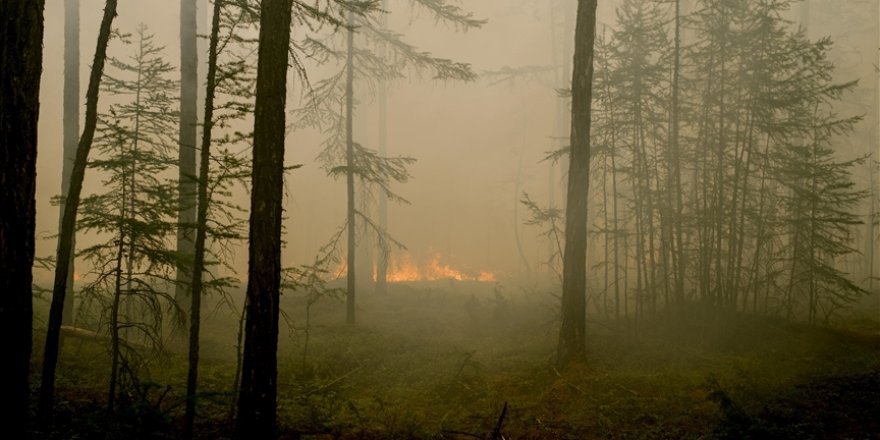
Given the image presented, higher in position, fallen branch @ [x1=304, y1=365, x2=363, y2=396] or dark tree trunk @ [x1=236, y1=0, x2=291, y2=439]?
dark tree trunk @ [x1=236, y1=0, x2=291, y2=439]

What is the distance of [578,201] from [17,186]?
8.81 metres

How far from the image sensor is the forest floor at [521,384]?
6.68 m

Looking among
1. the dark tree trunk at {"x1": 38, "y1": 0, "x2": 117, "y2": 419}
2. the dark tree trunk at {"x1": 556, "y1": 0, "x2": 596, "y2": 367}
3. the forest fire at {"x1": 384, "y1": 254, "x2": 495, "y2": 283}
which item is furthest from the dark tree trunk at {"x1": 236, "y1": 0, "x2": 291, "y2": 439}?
the forest fire at {"x1": 384, "y1": 254, "x2": 495, "y2": 283}

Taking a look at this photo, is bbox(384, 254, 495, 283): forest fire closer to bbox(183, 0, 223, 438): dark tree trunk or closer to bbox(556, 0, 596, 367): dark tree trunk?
bbox(556, 0, 596, 367): dark tree trunk

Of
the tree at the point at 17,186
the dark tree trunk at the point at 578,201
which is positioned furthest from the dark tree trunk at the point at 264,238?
the dark tree trunk at the point at 578,201

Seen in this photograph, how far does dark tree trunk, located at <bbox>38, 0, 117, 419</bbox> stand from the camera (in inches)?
249

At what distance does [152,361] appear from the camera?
406 inches

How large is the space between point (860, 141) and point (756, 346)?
29533 millimetres

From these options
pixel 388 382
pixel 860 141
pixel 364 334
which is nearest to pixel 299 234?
pixel 364 334

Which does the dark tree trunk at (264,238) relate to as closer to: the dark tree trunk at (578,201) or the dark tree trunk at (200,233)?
the dark tree trunk at (200,233)

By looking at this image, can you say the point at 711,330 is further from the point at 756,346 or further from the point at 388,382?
the point at 388,382

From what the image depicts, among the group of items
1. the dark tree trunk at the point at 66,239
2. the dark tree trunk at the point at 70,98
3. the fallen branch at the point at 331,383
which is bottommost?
the fallen branch at the point at 331,383

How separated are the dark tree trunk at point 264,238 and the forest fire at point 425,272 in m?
33.1

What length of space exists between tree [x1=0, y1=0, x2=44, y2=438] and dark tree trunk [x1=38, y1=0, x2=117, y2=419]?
199 centimetres
